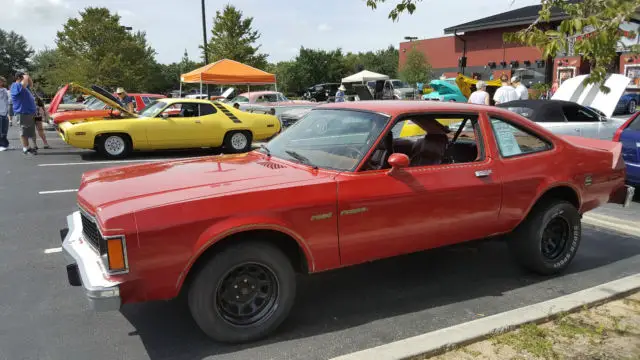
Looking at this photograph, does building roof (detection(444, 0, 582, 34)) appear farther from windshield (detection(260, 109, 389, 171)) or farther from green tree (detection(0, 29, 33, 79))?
green tree (detection(0, 29, 33, 79))

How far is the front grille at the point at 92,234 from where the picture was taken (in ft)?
9.62

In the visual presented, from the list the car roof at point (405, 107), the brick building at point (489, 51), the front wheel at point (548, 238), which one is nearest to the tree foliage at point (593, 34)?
the car roof at point (405, 107)

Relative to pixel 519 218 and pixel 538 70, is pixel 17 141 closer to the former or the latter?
pixel 519 218

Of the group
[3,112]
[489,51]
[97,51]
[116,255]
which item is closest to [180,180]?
[116,255]

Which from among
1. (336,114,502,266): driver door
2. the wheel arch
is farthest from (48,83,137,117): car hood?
(336,114,502,266): driver door

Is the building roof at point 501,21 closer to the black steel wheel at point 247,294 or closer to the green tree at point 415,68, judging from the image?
the green tree at point 415,68

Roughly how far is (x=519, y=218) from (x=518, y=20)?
116 feet

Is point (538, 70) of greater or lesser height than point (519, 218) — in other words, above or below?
above

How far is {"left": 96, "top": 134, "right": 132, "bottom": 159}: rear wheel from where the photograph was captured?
11.2 meters

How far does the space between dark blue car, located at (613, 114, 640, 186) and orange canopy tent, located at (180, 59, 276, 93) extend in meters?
12.0

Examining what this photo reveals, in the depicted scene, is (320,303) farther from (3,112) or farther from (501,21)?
(501,21)

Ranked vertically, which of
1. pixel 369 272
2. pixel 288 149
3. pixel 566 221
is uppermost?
pixel 288 149

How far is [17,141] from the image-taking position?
14484mm

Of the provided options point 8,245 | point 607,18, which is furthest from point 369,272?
point 8,245
